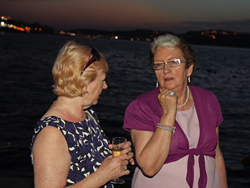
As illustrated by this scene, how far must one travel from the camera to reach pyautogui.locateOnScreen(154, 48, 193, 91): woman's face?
11.5 feet

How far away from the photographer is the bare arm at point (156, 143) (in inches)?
120

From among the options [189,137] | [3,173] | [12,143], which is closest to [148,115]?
[189,137]

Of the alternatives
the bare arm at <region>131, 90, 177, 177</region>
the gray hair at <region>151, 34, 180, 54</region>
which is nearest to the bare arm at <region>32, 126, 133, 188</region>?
the bare arm at <region>131, 90, 177, 177</region>

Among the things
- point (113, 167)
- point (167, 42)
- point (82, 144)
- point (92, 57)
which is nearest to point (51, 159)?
point (82, 144)

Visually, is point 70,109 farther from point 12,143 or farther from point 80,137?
point 12,143

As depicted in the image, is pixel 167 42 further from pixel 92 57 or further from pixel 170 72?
pixel 92 57

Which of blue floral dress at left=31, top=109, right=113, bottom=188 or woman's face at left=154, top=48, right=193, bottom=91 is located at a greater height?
woman's face at left=154, top=48, right=193, bottom=91

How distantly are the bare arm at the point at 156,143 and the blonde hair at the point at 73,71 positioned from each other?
929mm

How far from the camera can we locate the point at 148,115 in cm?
333

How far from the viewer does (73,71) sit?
8.77 feet

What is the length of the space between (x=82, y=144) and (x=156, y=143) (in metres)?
0.83

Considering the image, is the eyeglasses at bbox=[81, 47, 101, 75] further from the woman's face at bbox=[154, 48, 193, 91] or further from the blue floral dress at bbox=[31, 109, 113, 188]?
the woman's face at bbox=[154, 48, 193, 91]

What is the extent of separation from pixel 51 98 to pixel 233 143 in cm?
1225

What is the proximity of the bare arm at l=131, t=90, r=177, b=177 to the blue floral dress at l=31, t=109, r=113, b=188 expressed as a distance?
38cm
